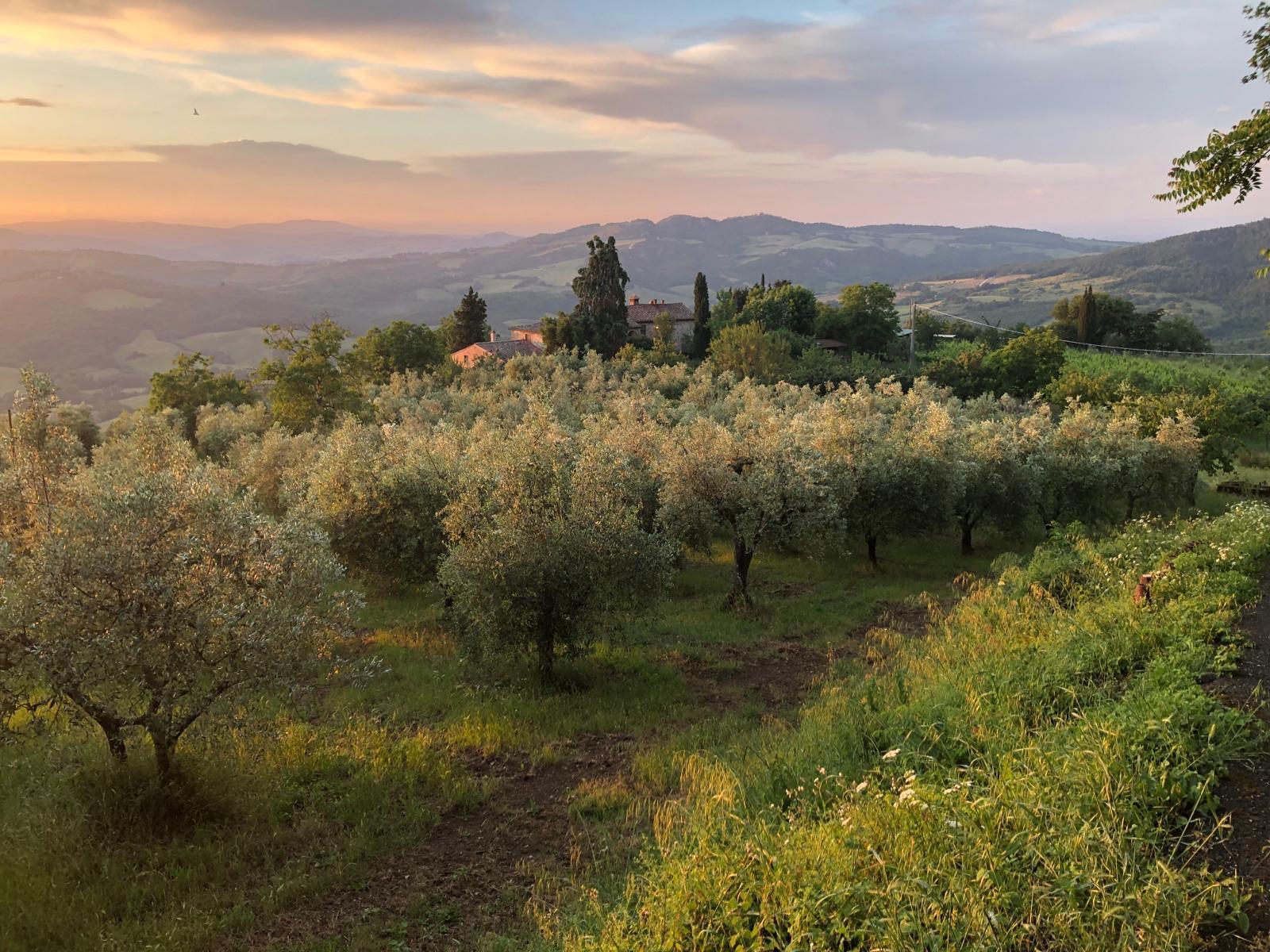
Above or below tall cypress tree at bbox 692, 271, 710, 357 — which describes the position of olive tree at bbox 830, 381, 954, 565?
below

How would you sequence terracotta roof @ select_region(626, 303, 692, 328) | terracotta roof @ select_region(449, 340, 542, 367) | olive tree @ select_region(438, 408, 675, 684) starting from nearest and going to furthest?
1. olive tree @ select_region(438, 408, 675, 684)
2. terracotta roof @ select_region(449, 340, 542, 367)
3. terracotta roof @ select_region(626, 303, 692, 328)

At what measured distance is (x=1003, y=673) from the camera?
13625 mm

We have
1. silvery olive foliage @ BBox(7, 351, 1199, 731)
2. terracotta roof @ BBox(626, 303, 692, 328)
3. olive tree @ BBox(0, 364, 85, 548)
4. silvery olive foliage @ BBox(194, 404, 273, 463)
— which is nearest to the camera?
silvery olive foliage @ BBox(7, 351, 1199, 731)

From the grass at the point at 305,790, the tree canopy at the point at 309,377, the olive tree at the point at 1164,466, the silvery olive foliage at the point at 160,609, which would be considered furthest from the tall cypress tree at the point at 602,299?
the silvery olive foliage at the point at 160,609

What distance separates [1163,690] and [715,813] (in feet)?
22.6

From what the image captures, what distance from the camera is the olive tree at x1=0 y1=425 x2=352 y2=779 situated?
36.8ft

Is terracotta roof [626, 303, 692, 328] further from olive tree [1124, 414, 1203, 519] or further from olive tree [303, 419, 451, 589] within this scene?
olive tree [303, 419, 451, 589]

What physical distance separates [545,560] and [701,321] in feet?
300

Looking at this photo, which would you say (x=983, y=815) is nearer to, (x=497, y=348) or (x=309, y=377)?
(x=309, y=377)

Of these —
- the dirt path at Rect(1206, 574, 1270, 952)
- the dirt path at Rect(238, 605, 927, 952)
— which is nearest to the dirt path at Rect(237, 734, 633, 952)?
the dirt path at Rect(238, 605, 927, 952)

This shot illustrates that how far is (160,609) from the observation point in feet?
38.5

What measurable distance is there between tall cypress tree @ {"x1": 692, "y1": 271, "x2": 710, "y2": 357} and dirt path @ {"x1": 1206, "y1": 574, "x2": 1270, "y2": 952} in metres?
92.4

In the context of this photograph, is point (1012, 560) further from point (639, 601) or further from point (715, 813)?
point (715, 813)

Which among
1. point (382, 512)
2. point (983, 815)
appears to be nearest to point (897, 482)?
point (382, 512)
